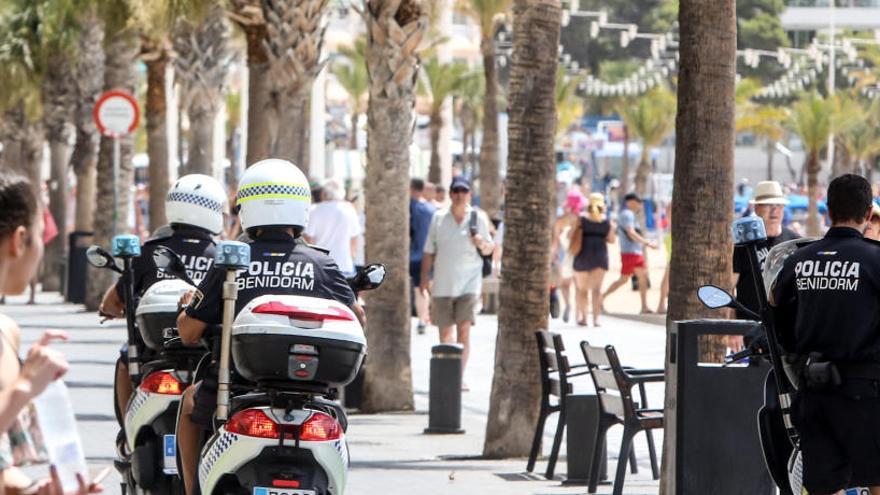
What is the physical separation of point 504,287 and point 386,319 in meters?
3.21

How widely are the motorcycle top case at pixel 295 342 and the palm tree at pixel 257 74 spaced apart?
12428 millimetres

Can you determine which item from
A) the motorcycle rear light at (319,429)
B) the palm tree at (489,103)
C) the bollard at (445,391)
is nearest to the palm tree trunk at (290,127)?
the bollard at (445,391)

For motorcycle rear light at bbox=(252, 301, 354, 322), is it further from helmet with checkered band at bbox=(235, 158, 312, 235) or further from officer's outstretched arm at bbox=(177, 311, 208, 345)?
helmet with checkered band at bbox=(235, 158, 312, 235)

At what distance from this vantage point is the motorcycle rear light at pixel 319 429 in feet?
22.6

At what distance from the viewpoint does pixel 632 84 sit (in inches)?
3105

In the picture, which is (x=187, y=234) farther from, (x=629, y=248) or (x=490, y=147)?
(x=490, y=147)

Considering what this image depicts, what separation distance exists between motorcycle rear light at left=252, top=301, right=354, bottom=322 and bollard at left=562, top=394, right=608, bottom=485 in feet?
14.6

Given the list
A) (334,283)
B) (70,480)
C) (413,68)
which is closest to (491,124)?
(413,68)

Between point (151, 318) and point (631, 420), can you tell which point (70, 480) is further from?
point (631, 420)

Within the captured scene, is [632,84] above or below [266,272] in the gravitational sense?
above

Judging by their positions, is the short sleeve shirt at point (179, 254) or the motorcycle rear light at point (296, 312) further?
the short sleeve shirt at point (179, 254)

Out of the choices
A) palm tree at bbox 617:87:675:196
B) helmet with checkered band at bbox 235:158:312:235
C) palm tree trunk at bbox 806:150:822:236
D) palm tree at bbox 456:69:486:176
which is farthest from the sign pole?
palm tree at bbox 617:87:675:196

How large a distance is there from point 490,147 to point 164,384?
28156mm

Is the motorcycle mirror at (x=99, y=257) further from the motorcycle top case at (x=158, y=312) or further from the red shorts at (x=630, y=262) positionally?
the red shorts at (x=630, y=262)
